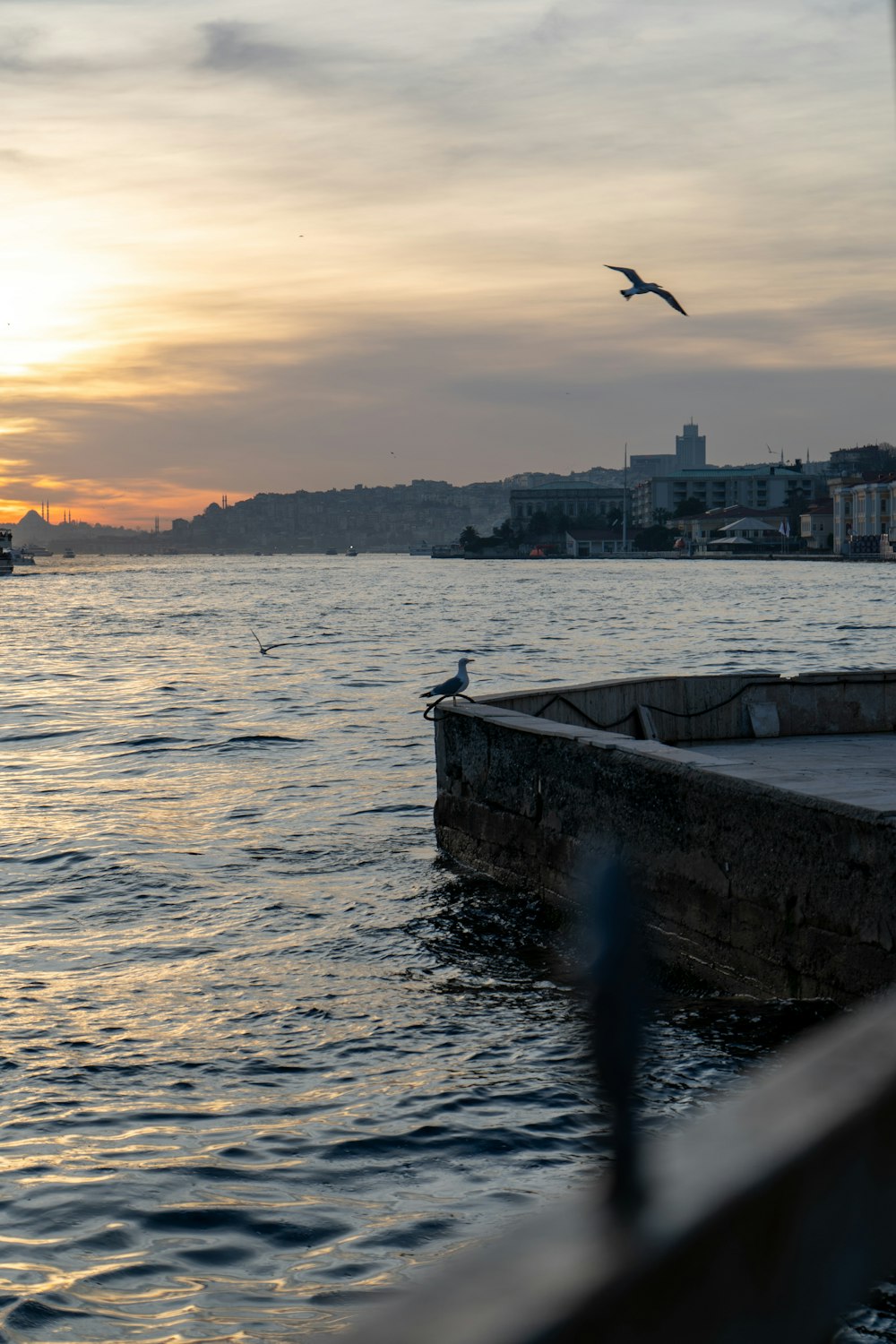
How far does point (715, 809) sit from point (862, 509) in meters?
162

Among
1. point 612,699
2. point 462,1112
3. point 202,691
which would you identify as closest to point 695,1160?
point 462,1112

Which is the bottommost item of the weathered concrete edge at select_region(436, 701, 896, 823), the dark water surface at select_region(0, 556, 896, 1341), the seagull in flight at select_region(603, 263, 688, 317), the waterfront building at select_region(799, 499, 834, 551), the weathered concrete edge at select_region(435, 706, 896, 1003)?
the dark water surface at select_region(0, 556, 896, 1341)

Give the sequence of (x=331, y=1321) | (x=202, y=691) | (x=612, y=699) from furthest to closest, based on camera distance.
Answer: (x=202, y=691), (x=612, y=699), (x=331, y=1321)

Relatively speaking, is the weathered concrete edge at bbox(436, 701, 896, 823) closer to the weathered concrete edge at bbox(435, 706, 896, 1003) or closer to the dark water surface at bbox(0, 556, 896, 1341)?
the weathered concrete edge at bbox(435, 706, 896, 1003)

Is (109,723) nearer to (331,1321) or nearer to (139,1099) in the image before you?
(139,1099)

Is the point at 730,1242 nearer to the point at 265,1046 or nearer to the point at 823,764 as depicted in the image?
the point at 265,1046

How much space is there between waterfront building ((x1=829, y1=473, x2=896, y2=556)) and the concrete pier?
146 metres

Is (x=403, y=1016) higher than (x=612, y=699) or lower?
lower

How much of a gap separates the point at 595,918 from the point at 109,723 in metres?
24.3

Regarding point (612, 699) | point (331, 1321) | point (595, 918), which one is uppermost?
point (595, 918)

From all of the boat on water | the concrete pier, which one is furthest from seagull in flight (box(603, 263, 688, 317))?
the boat on water

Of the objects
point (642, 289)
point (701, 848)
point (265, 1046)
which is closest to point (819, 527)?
point (642, 289)

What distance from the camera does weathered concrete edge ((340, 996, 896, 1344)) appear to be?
1.96 ft

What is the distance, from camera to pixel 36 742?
21516 millimetres
